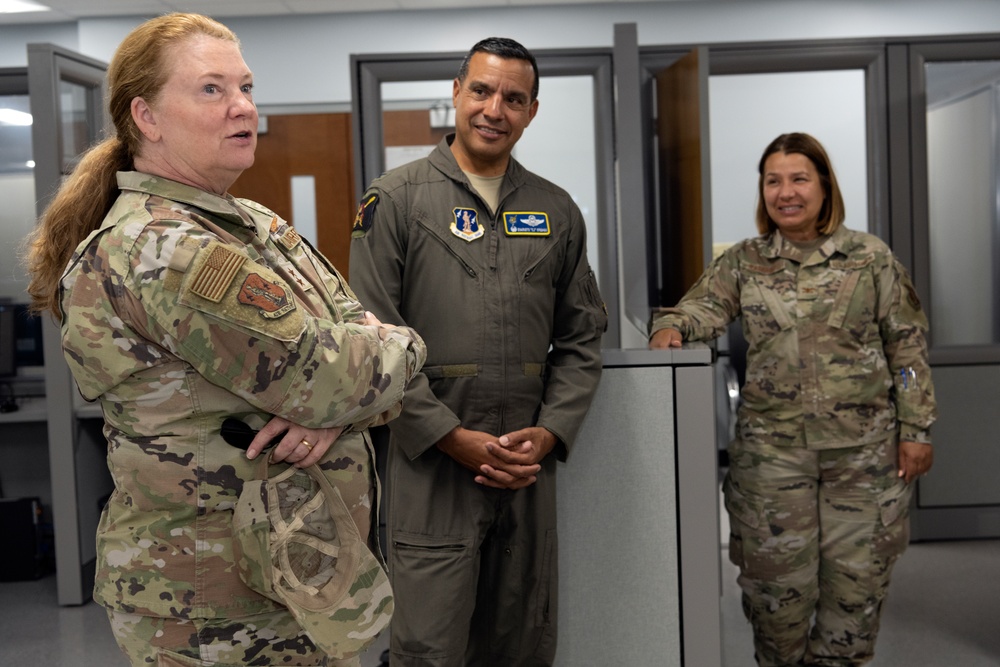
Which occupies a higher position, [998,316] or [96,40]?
[96,40]

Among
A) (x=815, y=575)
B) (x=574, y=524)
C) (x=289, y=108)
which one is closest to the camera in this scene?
(x=574, y=524)

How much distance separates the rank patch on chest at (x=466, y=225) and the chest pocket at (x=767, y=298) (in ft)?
2.83

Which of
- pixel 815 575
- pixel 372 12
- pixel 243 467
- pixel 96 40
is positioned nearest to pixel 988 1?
pixel 372 12

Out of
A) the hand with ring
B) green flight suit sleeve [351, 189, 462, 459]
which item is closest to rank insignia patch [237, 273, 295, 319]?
the hand with ring

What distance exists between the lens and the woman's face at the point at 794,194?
2414 mm

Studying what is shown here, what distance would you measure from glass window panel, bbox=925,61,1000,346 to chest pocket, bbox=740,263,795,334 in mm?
1700

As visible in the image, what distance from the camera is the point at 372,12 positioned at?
6.54 metres

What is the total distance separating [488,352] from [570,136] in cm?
183

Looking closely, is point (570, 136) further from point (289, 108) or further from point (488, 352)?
point (289, 108)

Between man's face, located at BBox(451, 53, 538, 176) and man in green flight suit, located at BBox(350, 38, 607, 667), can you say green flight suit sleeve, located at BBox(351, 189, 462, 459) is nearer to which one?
man in green flight suit, located at BBox(350, 38, 607, 667)

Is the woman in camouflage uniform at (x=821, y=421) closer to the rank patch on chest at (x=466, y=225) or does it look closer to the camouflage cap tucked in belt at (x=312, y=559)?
the rank patch on chest at (x=466, y=225)

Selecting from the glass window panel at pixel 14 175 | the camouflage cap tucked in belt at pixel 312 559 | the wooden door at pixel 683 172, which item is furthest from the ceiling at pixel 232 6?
the camouflage cap tucked in belt at pixel 312 559

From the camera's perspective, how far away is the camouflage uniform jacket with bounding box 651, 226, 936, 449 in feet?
7.68

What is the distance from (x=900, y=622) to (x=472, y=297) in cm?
201
